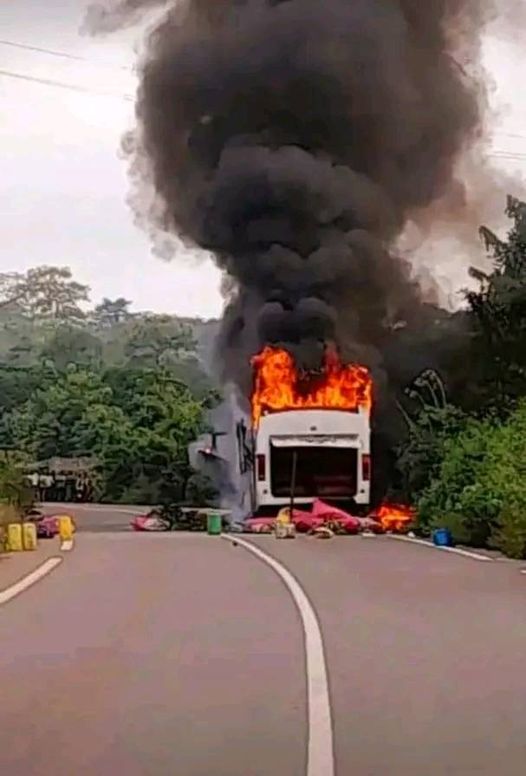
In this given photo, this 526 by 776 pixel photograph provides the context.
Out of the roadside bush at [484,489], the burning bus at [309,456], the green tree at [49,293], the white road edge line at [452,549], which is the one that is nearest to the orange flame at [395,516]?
the burning bus at [309,456]

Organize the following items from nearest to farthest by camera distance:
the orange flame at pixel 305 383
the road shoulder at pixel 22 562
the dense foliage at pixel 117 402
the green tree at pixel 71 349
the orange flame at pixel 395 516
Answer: the road shoulder at pixel 22 562
the orange flame at pixel 395 516
the orange flame at pixel 305 383
the dense foliage at pixel 117 402
the green tree at pixel 71 349

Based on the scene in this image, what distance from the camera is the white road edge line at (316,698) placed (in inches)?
275

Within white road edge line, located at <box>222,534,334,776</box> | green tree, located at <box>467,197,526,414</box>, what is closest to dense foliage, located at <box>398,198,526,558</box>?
green tree, located at <box>467,197,526,414</box>

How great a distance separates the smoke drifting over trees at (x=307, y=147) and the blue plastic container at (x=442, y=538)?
1517cm

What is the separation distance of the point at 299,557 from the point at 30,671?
12397 mm

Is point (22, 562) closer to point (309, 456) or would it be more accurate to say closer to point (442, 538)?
point (442, 538)

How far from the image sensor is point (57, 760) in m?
7.10

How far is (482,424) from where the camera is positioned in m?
33.0

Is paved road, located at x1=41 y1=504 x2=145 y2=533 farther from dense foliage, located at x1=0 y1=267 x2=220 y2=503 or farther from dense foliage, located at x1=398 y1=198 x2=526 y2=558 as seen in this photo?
dense foliage, located at x1=398 y1=198 x2=526 y2=558

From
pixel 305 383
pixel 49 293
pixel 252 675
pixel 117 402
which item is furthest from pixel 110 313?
pixel 252 675

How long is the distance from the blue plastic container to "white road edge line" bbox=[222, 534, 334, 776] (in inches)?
467

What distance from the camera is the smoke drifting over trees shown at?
43.3 m

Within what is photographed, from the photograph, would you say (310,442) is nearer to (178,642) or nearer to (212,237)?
(212,237)

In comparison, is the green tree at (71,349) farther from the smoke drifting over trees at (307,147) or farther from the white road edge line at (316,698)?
the white road edge line at (316,698)
